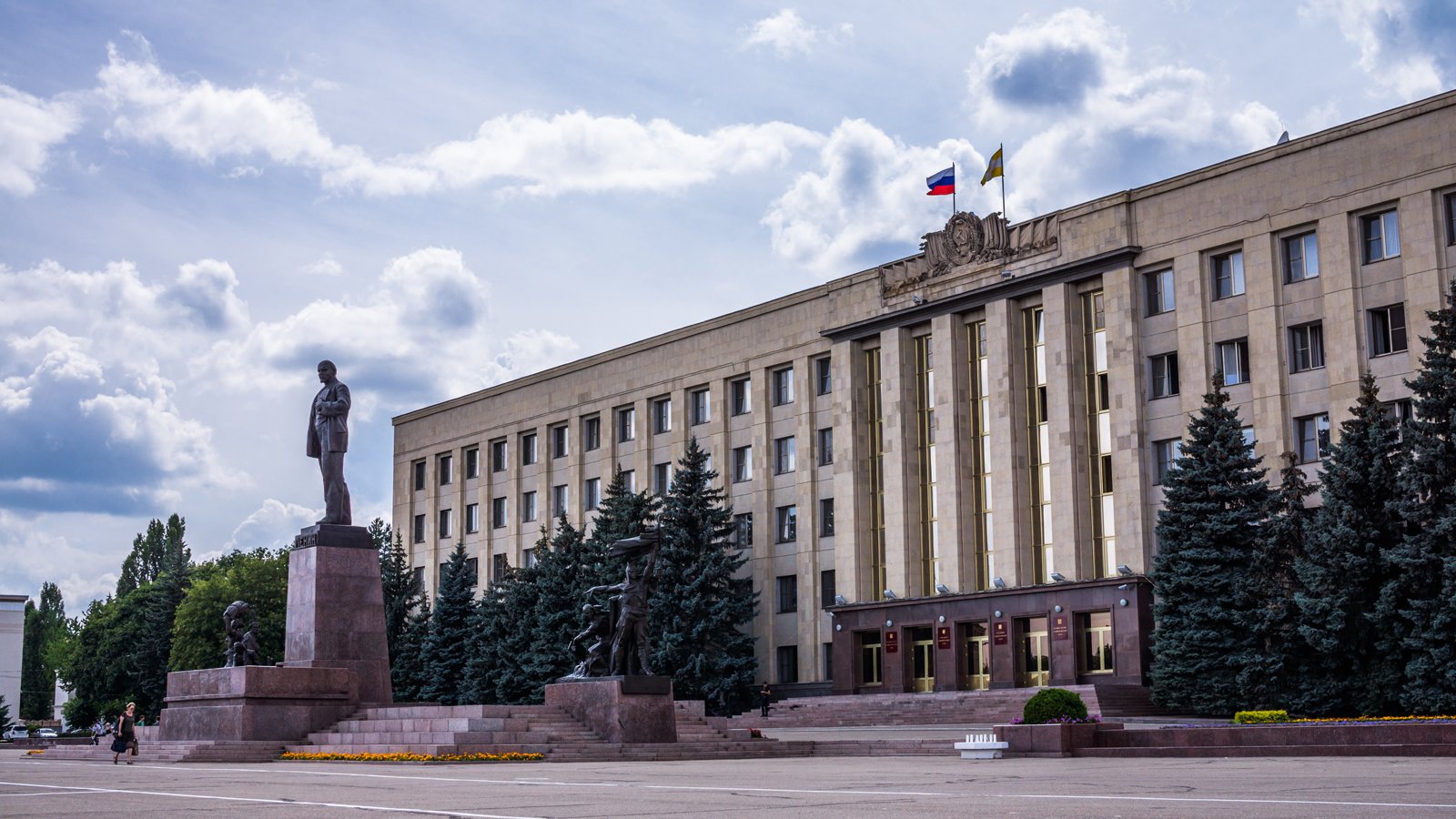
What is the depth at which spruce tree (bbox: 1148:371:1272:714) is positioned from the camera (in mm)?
36094

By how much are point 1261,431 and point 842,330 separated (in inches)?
625

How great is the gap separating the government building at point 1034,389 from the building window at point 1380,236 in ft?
0.18

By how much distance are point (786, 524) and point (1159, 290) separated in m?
17.0

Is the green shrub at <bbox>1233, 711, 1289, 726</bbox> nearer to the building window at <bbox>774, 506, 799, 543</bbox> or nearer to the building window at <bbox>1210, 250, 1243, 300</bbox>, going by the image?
the building window at <bbox>1210, 250, 1243, 300</bbox>

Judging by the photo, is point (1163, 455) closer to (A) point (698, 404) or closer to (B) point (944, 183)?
(B) point (944, 183)

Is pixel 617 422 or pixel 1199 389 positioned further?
pixel 617 422

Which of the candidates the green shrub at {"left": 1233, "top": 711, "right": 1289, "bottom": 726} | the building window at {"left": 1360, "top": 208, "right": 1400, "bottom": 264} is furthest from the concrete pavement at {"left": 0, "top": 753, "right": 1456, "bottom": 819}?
the building window at {"left": 1360, "top": 208, "right": 1400, "bottom": 264}

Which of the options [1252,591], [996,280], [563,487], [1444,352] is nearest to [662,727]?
[1252,591]

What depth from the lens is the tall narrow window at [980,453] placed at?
4744 cm

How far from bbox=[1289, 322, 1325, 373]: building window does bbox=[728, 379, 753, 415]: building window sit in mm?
21711

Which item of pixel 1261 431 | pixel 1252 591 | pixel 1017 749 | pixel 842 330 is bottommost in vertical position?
pixel 1017 749

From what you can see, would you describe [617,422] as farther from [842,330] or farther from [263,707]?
[263,707]

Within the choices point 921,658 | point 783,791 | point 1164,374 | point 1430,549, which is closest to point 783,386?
point 921,658

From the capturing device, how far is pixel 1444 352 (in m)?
32.7
